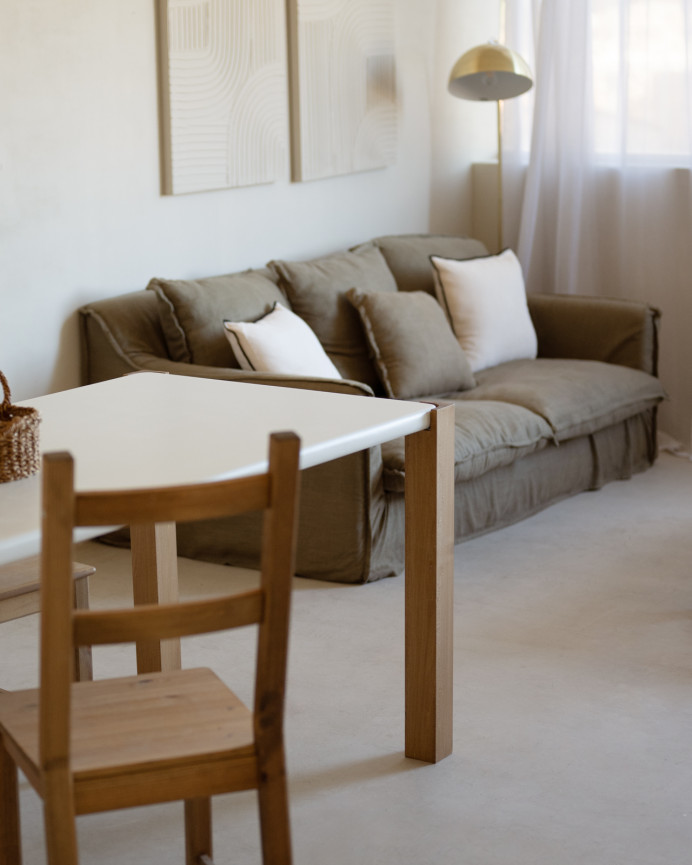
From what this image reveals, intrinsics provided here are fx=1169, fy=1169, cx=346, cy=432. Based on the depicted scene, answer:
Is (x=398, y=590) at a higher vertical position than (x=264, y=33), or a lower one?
lower

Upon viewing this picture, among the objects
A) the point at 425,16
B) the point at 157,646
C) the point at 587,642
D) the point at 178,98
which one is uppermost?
the point at 425,16

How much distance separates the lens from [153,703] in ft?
5.21

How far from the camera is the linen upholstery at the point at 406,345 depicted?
3.93 meters

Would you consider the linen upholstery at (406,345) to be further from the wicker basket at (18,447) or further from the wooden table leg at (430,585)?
the wicker basket at (18,447)

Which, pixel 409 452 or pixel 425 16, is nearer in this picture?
pixel 409 452

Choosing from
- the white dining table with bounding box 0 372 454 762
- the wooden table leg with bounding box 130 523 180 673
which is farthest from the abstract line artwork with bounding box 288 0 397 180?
the wooden table leg with bounding box 130 523 180 673

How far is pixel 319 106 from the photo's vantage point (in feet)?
14.3

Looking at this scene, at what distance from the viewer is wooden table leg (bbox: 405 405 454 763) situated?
2.24 m

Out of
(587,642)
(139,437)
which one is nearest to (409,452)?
(139,437)

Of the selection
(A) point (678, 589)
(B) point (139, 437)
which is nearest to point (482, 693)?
(A) point (678, 589)

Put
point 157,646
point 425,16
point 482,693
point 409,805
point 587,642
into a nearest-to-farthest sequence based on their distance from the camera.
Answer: point 409,805
point 157,646
point 482,693
point 587,642
point 425,16

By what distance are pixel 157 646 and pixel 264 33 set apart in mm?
2484

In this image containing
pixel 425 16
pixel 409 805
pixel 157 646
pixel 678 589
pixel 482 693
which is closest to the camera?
pixel 409 805

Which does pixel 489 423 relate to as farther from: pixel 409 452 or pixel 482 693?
pixel 409 452
